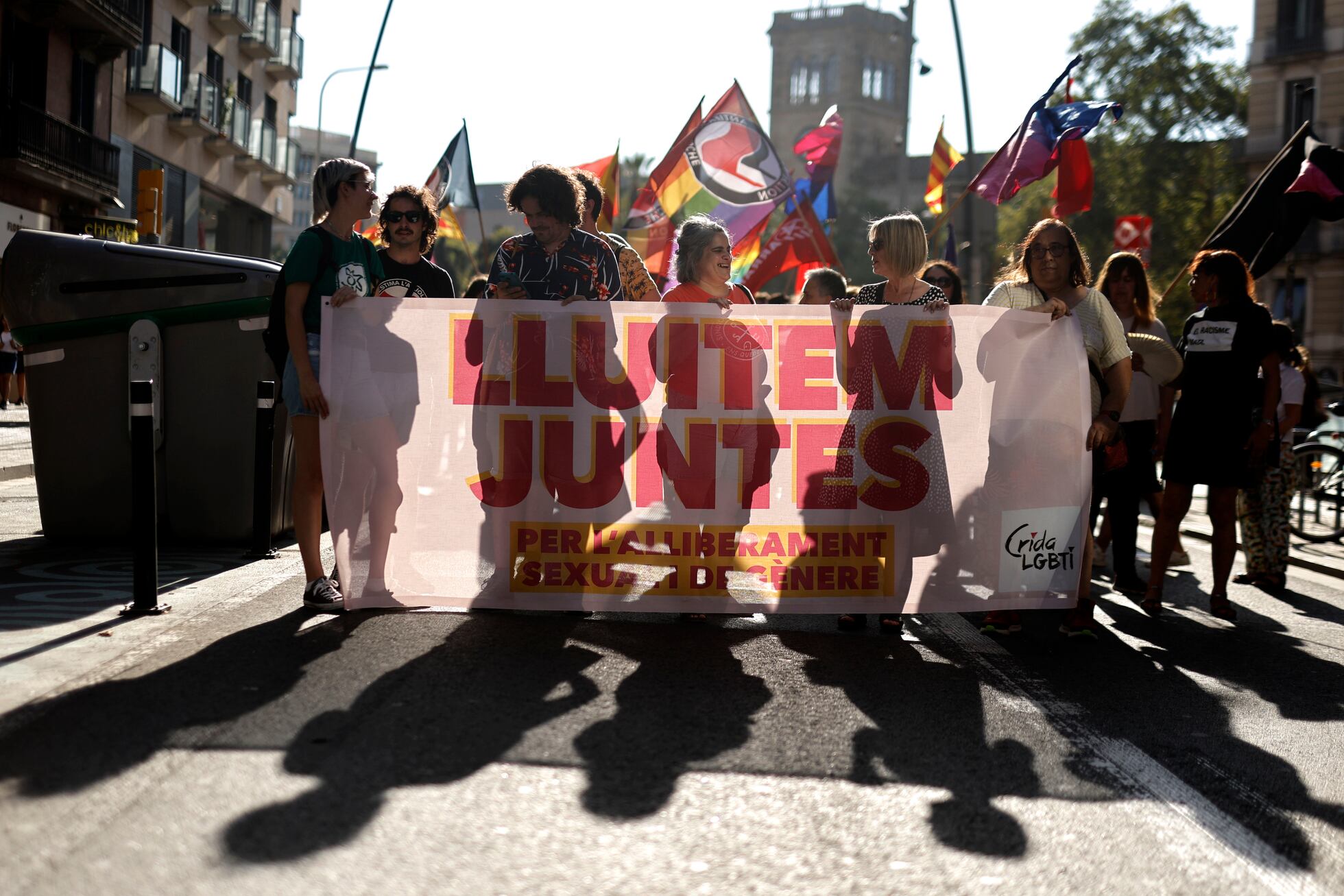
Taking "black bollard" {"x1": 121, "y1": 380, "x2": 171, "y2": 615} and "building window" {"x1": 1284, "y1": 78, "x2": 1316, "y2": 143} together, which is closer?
"black bollard" {"x1": 121, "y1": 380, "x2": 171, "y2": 615}

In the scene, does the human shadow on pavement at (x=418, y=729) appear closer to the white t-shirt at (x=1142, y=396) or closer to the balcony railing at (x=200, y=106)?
the white t-shirt at (x=1142, y=396)

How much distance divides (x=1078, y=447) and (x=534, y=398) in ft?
7.53

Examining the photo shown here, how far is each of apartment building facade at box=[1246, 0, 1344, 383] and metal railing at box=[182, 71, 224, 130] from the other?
31494 millimetres

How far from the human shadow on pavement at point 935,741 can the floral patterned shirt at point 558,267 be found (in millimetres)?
1699

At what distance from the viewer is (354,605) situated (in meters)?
5.71

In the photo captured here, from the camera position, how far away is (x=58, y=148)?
26.9 m

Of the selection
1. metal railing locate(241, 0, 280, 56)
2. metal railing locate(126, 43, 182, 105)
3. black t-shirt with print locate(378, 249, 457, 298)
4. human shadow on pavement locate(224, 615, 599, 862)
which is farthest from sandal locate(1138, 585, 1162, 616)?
metal railing locate(241, 0, 280, 56)

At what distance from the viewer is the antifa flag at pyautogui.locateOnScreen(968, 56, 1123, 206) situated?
974cm

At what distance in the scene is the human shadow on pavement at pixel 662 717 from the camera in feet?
11.9

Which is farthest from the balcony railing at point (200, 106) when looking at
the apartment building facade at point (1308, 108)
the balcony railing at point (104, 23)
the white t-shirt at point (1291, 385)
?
the apartment building facade at point (1308, 108)

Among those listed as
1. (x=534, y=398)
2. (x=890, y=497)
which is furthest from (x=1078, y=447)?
(x=534, y=398)

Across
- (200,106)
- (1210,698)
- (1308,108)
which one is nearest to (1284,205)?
(1210,698)

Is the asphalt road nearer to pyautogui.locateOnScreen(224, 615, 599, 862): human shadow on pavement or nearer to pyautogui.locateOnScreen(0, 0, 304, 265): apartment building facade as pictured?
pyautogui.locateOnScreen(224, 615, 599, 862): human shadow on pavement

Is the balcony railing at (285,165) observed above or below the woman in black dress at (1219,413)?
above
